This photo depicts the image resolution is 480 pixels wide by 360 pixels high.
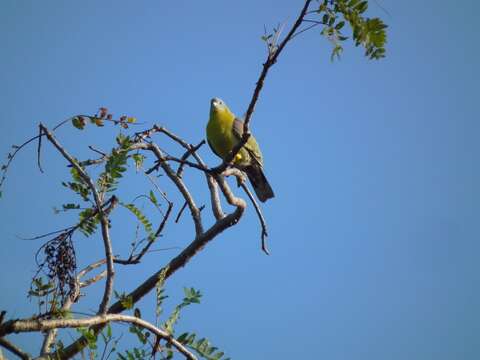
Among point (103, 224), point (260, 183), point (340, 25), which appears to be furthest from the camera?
point (260, 183)

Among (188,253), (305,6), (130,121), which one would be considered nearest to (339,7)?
(305,6)

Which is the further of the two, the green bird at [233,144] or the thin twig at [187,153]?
the green bird at [233,144]

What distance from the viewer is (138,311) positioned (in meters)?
2.51

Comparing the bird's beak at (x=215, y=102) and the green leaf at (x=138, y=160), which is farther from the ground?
the bird's beak at (x=215, y=102)

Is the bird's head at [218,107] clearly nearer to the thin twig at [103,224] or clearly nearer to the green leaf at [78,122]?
the green leaf at [78,122]

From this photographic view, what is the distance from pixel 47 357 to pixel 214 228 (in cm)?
127

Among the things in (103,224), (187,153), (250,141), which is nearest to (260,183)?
(250,141)

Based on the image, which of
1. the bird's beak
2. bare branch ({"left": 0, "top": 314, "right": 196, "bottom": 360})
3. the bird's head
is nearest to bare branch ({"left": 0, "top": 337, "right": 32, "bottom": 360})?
bare branch ({"left": 0, "top": 314, "right": 196, "bottom": 360})

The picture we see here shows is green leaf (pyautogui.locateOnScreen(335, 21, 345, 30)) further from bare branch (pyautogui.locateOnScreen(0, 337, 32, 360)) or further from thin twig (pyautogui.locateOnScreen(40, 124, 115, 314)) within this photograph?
bare branch (pyautogui.locateOnScreen(0, 337, 32, 360))

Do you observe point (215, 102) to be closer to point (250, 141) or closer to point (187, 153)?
point (250, 141)

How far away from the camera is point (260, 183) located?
6539 millimetres

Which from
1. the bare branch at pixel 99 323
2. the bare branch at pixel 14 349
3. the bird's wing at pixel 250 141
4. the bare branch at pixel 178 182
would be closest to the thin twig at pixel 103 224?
the bare branch at pixel 99 323

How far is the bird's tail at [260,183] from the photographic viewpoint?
21.1 ft

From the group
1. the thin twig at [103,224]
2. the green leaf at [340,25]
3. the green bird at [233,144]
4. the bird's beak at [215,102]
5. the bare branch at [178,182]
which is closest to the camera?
the thin twig at [103,224]
